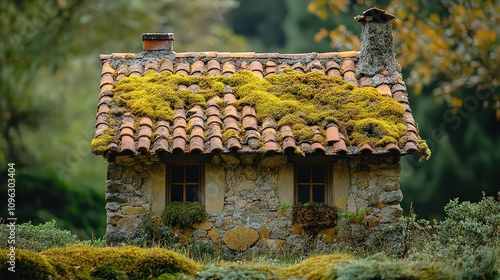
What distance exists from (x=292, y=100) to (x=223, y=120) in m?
1.21

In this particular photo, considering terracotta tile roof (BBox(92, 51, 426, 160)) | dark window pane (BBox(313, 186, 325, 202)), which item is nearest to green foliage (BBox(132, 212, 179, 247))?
terracotta tile roof (BBox(92, 51, 426, 160))

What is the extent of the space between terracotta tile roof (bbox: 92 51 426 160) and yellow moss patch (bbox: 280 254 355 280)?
122 inches

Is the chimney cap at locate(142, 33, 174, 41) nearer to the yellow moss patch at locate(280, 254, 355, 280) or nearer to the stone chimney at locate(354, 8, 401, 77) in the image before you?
the stone chimney at locate(354, 8, 401, 77)

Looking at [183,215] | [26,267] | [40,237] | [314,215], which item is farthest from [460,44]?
[26,267]

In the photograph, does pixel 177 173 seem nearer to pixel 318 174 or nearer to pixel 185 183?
pixel 185 183

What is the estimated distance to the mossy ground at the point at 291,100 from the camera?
14.9 metres

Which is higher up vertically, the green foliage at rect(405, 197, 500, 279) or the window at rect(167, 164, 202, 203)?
the window at rect(167, 164, 202, 203)

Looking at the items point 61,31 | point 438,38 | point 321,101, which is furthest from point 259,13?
point 321,101

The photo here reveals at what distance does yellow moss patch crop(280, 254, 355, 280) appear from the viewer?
1089 centimetres

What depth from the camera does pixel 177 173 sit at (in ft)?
49.6

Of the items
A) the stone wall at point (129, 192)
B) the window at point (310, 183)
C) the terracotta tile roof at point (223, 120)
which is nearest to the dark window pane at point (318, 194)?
the window at point (310, 183)

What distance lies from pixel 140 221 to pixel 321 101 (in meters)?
3.48

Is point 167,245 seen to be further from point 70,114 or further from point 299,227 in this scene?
point 70,114

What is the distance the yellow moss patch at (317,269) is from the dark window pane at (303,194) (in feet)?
11.3
